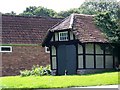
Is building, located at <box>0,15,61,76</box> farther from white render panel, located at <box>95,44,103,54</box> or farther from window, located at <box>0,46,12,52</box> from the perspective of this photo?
white render panel, located at <box>95,44,103,54</box>

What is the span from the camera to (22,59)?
37.2 meters

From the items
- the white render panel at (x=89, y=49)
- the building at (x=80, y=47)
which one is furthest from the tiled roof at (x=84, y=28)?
the white render panel at (x=89, y=49)

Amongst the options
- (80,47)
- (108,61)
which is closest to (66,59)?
(80,47)

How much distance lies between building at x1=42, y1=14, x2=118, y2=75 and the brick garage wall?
17.4ft

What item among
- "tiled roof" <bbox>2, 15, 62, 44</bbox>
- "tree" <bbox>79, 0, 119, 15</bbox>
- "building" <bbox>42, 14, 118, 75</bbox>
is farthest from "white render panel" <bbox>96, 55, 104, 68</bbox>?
"tree" <bbox>79, 0, 119, 15</bbox>

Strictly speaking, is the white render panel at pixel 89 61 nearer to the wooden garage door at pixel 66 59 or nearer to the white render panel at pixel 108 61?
the wooden garage door at pixel 66 59

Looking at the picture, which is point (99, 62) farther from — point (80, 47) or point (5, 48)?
point (5, 48)

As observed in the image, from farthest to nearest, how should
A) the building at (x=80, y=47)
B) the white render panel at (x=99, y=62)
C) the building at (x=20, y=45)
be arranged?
the building at (x=20, y=45)
the white render panel at (x=99, y=62)
the building at (x=80, y=47)

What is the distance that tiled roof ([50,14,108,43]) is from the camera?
29516 millimetres

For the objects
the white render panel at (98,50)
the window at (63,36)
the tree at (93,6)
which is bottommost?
the white render panel at (98,50)

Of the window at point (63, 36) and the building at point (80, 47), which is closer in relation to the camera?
the building at point (80, 47)

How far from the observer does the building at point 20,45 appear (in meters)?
36.6

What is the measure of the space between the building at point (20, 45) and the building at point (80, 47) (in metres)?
5.33

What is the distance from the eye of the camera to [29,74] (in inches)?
1262
